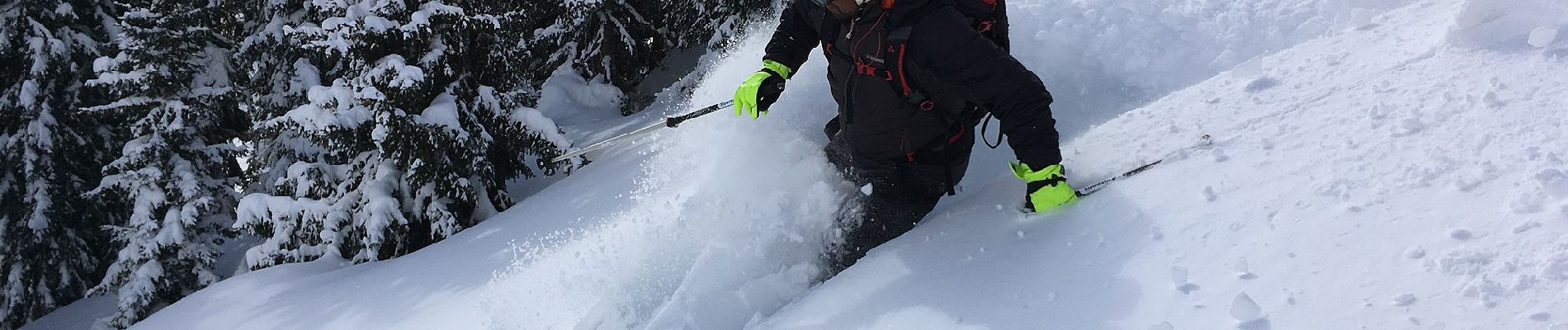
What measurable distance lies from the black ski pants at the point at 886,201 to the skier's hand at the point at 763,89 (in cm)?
57

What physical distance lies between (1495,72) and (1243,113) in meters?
0.87

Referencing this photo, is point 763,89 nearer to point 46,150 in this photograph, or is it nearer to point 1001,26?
point 1001,26

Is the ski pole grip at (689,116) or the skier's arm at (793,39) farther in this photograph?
the ski pole grip at (689,116)

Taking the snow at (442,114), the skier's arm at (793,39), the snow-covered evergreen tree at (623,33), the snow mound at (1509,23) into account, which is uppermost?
the snow-covered evergreen tree at (623,33)

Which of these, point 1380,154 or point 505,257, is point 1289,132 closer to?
point 1380,154

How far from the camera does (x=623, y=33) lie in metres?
15.5

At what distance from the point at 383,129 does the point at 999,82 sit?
24.1 feet

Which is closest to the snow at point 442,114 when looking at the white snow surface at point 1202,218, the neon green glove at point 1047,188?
the white snow surface at point 1202,218

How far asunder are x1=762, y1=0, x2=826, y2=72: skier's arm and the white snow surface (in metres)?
0.44

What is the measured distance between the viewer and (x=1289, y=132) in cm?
328

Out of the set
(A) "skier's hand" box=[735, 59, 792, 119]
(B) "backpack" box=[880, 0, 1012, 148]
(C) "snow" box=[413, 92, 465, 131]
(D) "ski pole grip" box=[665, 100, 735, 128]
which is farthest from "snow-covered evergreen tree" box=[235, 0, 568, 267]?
(B) "backpack" box=[880, 0, 1012, 148]

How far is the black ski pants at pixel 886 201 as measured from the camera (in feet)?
12.4

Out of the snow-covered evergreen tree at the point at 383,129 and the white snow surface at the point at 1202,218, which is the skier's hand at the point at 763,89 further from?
the snow-covered evergreen tree at the point at 383,129

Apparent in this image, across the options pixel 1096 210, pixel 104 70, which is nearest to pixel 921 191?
pixel 1096 210
